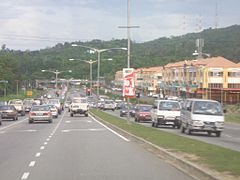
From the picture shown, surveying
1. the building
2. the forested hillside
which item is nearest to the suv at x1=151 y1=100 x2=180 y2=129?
the building

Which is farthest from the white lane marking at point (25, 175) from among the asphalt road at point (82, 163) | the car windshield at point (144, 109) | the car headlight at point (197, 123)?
the car windshield at point (144, 109)

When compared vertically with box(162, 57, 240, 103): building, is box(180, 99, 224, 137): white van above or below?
below

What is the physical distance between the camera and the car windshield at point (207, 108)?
34.3 meters

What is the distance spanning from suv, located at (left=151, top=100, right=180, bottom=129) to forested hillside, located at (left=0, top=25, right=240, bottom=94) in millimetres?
71648

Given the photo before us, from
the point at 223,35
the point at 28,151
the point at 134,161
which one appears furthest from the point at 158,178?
the point at 223,35

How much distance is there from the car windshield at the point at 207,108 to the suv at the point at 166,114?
7.77 meters

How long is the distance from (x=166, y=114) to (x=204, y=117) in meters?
8.73

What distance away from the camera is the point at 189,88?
110 m

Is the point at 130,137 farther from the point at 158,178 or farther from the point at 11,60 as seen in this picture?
the point at 11,60

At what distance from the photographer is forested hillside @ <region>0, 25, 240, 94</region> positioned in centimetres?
12500

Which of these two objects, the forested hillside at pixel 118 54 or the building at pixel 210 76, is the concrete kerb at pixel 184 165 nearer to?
the building at pixel 210 76

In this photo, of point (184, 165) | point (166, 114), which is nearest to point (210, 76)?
point (166, 114)

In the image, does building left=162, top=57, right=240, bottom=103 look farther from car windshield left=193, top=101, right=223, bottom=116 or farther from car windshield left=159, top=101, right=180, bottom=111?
car windshield left=193, top=101, right=223, bottom=116

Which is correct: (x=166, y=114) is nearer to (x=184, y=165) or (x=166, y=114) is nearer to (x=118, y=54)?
(x=184, y=165)
